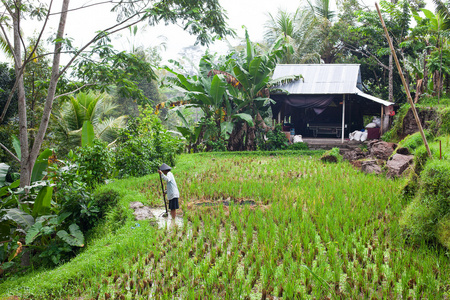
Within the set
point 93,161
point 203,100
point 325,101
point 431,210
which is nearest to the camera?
point 431,210

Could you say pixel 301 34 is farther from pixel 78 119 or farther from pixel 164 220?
pixel 164 220

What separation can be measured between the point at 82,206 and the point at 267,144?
9.05 meters

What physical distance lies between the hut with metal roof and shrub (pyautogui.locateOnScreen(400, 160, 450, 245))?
911 cm

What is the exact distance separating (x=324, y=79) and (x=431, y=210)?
11275mm

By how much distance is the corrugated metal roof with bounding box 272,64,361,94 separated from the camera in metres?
14.0

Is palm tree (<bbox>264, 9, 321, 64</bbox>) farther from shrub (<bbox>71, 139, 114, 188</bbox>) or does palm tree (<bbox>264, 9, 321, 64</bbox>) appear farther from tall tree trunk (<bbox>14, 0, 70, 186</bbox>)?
tall tree trunk (<bbox>14, 0, 70, 186</bbox>)

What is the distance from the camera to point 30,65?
39.5 feet

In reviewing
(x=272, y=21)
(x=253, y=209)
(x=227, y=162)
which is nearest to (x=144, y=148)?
(x=227, y=162)

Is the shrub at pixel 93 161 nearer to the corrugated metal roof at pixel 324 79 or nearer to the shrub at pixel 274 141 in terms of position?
the shrub at pixel 274 141

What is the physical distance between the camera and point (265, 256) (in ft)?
13.1

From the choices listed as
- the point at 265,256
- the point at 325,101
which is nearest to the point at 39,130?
the point at 265,256

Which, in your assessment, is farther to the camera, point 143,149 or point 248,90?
point 248,90

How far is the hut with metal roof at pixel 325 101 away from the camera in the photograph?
1397 cm

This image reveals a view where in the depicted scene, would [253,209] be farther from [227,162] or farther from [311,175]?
[227,162]
